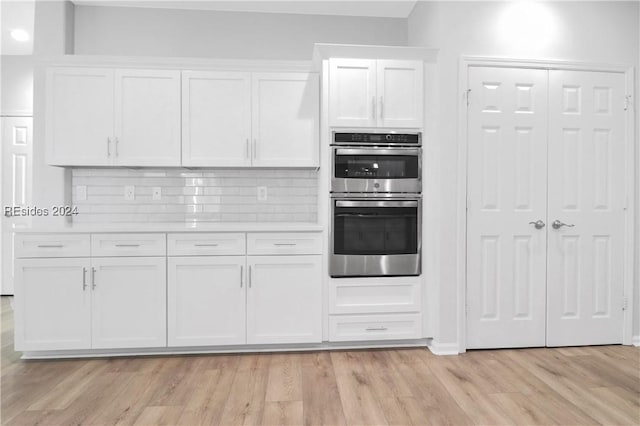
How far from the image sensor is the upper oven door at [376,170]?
9.78 feet

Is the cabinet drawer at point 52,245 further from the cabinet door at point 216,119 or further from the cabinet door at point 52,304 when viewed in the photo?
the cabinet door at point 216,119

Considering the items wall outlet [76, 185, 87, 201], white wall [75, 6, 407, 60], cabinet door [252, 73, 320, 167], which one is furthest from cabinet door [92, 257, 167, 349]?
white wall [75, 6, 407, 60]

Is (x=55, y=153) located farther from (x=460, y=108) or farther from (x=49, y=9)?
(x=460, y=108)

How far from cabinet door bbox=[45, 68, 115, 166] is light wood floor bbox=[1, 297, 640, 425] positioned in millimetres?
1528

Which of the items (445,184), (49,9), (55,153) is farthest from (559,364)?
(49,9)

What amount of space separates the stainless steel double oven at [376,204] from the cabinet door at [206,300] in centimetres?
73

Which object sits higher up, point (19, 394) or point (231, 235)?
point (231, 235)

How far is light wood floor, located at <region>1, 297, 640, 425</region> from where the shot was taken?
2082mm

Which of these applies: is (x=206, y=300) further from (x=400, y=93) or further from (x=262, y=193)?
(x=400, y=93)

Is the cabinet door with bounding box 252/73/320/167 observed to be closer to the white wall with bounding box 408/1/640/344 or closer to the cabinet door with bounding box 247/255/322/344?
the cabinet door with bounding box 247/255/322/344

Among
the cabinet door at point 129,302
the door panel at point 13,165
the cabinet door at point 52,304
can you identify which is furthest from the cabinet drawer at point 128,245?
the door panel at point 13,165

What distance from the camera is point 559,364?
2.79m

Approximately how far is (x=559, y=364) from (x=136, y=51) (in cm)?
416

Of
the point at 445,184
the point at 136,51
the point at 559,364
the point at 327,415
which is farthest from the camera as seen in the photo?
the point at 136,51
